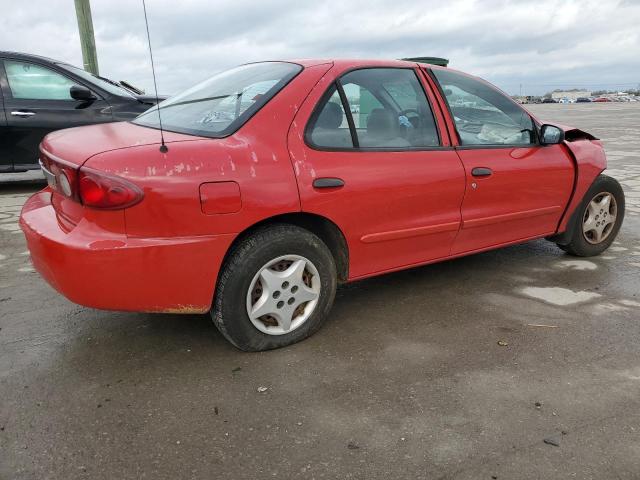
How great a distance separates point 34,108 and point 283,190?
16.9ft

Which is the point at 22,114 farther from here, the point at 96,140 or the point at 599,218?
the point at 599,218

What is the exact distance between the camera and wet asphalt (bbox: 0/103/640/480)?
200 centimetres

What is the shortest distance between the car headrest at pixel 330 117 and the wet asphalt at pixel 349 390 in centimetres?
113

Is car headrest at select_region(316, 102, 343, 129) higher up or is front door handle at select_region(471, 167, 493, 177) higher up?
car headrest at select_region(316, 102, 343, 129)

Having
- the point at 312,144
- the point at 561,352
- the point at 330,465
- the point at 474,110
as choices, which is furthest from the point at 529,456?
the point at 474,110

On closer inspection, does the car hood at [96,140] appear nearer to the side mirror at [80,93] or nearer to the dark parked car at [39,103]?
the side mirror at [80,93]

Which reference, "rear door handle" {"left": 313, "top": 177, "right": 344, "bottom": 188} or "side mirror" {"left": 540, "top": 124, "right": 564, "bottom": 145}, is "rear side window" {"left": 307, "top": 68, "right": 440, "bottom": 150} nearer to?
"rear door handle" {"left": 313, "top": 177, "right": 344, "bottom": 188}

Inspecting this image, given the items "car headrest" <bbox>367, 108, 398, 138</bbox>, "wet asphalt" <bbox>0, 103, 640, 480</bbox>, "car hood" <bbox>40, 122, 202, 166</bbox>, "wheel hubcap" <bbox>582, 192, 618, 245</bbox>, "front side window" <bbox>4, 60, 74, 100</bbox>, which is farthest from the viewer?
"front side window" <bbox>4, 60, 74, 100</bbox>

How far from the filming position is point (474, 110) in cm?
353

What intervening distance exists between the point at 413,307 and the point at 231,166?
60.2 inches

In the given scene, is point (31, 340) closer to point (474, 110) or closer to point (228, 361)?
point (228, 361)

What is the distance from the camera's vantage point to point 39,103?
6477mm

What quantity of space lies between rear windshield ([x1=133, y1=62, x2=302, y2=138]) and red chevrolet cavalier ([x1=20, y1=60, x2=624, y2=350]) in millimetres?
13

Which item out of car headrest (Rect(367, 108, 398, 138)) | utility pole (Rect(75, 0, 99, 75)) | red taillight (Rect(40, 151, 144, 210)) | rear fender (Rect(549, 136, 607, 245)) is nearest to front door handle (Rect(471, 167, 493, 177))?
car headrest (Rect(367, 108, 398, 138))
